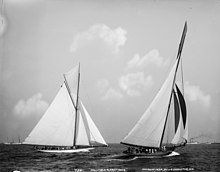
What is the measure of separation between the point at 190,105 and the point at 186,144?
423 mm

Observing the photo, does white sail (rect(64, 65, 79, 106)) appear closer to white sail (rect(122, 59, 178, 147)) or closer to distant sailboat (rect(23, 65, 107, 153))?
distant sailboat (rect(23, 65, 107, 153))

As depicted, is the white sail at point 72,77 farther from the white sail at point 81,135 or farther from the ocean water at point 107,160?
the ocean water at point 107,160

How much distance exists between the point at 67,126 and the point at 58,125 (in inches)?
4.2

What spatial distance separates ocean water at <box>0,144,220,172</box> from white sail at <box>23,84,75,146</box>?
215 mm

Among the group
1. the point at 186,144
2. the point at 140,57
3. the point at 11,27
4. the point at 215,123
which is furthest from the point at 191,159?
the point at 11,27

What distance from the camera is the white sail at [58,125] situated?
121 inches

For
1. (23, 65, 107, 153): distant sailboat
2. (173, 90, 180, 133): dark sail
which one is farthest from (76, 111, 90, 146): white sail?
(173, 90, 180, 133): dark sail

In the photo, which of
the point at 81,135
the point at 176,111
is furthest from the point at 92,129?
the point at 176,111

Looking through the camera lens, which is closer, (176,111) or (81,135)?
(176,111)

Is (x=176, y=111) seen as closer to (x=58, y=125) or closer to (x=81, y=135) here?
(x=81, y=135)

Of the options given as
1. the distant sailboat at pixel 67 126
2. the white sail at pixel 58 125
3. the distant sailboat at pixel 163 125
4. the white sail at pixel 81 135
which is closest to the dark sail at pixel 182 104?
the distant sailboat at pixel 163 125

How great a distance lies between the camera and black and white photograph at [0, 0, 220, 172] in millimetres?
2953

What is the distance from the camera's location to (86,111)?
3.07 metres

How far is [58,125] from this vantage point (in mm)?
3369
